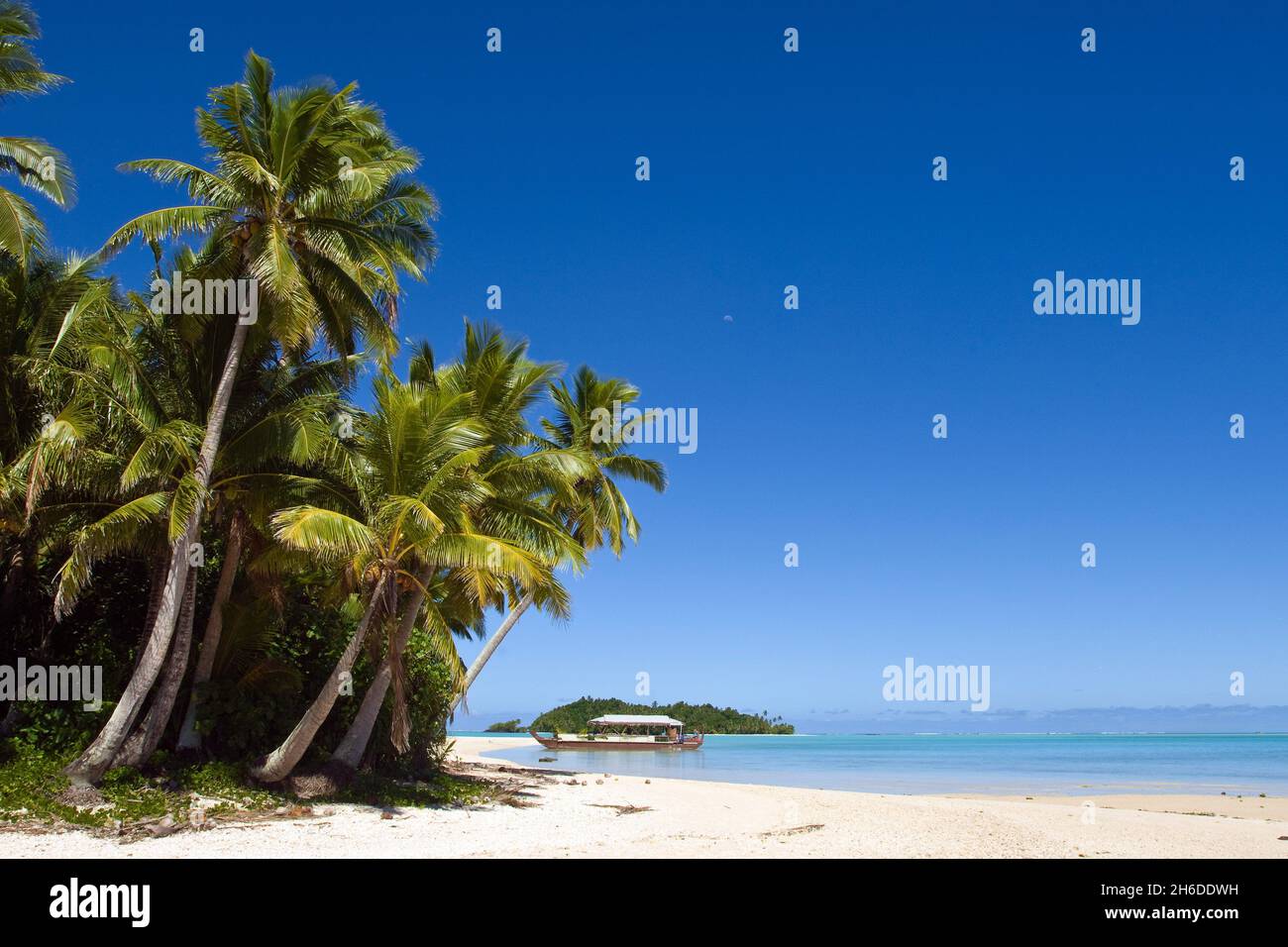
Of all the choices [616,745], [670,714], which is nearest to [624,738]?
[616,745]

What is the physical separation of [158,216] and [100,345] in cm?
221

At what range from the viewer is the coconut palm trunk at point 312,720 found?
13539 millimetres

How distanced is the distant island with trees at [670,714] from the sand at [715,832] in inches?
2371

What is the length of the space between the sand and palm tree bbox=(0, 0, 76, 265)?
401 inches

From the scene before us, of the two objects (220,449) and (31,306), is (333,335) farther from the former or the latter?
(31,306)

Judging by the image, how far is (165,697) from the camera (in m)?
13.8

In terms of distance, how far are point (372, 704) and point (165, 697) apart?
10.3ft

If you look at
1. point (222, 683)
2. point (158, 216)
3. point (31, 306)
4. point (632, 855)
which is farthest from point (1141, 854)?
point (31, 306)

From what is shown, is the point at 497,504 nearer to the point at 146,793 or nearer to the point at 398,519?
the point at 398,519

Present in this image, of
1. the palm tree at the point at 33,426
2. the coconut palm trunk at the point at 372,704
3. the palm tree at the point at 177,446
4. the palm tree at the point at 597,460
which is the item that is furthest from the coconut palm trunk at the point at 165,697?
the palm tree at the point at 597,460

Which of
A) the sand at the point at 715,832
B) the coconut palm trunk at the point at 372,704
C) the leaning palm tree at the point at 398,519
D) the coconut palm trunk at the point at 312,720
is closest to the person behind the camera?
the sand at the point at 715,832

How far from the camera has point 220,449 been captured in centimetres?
1405

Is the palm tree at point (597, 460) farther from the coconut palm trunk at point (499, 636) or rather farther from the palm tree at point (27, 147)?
the palm tree at point (27, 147)

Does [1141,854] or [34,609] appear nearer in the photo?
[1141,854]
